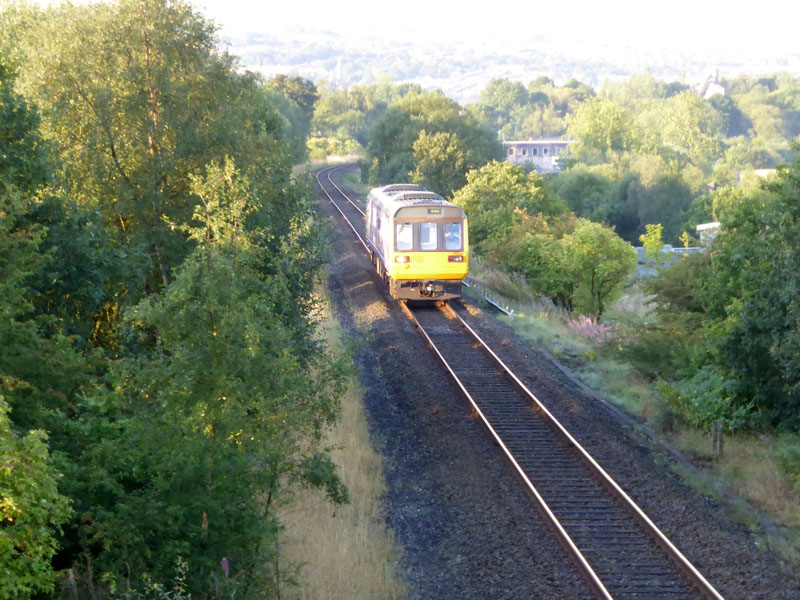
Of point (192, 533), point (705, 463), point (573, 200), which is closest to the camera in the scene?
point (192, 533)

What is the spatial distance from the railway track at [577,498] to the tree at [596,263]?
9.65 m

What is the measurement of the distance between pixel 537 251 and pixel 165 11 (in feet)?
52.4

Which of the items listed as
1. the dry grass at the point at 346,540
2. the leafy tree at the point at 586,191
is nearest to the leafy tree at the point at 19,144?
the dry grass at the point at 346,540

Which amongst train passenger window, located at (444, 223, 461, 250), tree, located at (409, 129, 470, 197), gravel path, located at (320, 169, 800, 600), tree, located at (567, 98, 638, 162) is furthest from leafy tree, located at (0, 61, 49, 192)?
tree, located at (567, 98, 638, 162)

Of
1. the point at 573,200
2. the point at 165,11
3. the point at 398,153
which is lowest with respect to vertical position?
the point at 573,200

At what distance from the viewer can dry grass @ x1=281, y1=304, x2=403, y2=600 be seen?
872cm

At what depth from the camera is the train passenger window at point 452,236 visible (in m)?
22.9

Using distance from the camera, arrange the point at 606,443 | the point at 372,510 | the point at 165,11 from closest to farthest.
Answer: the point at 372,510 < the point at 606,443 < the point at 165,11

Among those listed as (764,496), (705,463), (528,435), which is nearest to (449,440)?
(528,435)

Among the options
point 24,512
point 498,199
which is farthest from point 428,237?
point 24,512

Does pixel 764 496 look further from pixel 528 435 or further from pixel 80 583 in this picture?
pixel 80 583

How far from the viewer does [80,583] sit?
21.0 feet

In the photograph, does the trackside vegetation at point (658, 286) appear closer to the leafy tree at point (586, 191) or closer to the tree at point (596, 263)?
the tree at point (596, 263)

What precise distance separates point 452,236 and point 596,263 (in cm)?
689
